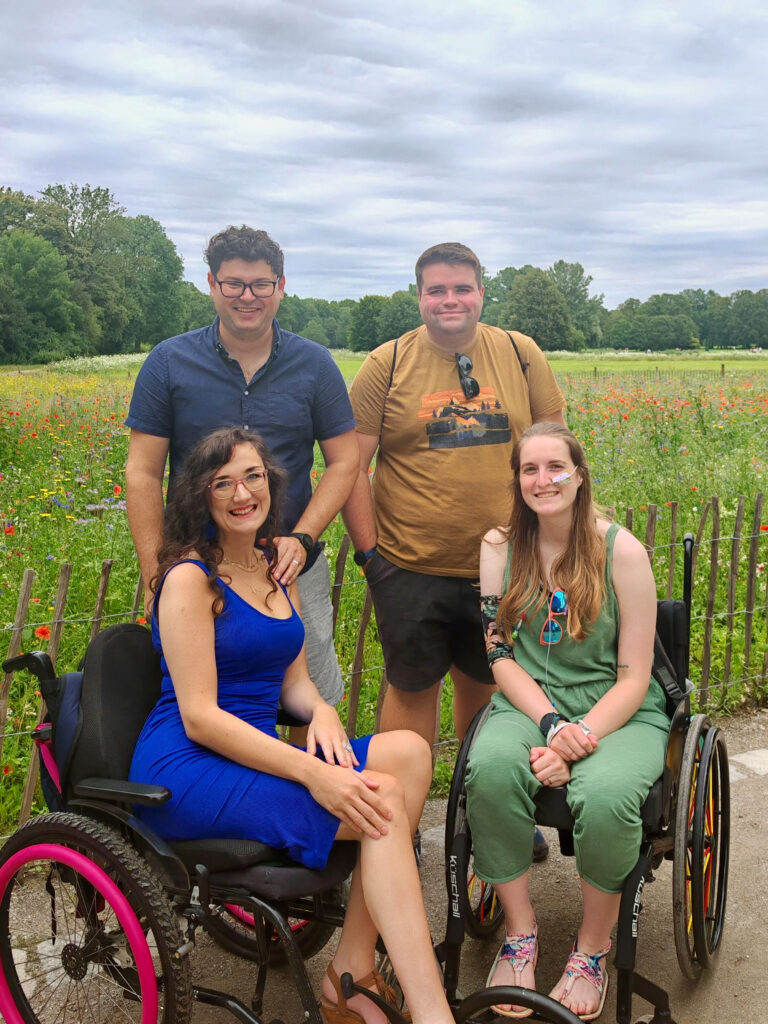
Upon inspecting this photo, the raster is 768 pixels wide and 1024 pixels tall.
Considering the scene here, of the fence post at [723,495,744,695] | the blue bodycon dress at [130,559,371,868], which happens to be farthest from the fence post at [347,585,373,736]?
the fence post at [723,495,744,695]

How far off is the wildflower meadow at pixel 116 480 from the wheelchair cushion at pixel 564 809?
164 centimetres

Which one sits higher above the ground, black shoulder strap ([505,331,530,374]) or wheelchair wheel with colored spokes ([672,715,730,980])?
black shoulder strap ([505,331,530,374])

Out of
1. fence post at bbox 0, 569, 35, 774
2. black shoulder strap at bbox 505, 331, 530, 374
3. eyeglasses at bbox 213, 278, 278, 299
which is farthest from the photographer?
black shoulder strap at bbox 505, 331, 530, 374

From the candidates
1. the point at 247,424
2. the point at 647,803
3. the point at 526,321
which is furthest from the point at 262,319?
the point at 526,321

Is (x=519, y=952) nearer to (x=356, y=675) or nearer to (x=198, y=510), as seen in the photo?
(x=198, y=510)

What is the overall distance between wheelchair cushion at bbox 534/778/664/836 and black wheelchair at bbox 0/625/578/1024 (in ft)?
0.94

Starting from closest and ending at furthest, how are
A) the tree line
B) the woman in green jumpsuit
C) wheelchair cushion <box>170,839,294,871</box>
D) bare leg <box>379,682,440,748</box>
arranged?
wheelchair cushion <box>170,839,294,871</box>
the woman in green jumpsuit
bare leg <box>379,682,440,748</box>
the tree line

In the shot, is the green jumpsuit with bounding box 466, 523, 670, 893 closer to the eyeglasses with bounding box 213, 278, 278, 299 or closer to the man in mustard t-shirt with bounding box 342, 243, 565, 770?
the man in mustard t-shirt with bounding box 342, 243, 565, 770

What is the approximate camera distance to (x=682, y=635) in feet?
8.79

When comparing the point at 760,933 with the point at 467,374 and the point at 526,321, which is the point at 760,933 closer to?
the point at 467,374

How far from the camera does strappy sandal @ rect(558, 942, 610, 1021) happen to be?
91.7 inches

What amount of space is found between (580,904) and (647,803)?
91cm

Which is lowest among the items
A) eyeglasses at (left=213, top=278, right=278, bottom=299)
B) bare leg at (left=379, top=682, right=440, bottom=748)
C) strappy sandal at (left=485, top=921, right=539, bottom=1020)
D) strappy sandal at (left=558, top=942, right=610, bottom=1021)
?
strappy sandal at (left=558, top=942, right=610, bottom=1021)

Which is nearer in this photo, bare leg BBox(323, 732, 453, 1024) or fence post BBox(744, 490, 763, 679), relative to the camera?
bare leg BBox(323, 732, 453, 1024)
